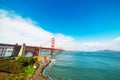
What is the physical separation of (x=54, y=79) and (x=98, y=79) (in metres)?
15.1

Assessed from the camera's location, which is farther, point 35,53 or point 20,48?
point 35,53

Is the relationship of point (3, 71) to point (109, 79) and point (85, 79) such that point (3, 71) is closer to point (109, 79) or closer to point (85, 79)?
point (85, 79)

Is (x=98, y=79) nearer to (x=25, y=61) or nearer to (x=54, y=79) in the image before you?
(x=54, y=79)

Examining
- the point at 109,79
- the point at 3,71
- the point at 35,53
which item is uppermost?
the point at 35,53

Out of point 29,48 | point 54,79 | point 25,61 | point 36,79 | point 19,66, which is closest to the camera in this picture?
point 36,79

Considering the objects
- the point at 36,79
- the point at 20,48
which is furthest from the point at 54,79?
the point at 20,48

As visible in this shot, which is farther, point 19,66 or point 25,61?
point 25,61

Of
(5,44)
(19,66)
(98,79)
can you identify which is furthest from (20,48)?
(98,79)

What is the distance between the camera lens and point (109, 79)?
4334cm

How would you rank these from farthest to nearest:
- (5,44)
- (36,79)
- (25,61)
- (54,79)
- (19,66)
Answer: (5,44), (25,61), (19,66), (54,79), (36,79)

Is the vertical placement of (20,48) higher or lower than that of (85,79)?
higher

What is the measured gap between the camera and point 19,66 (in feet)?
142

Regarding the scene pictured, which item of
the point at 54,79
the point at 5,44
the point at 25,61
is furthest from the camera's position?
the point at 5,44

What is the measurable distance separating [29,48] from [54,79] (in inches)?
2719
